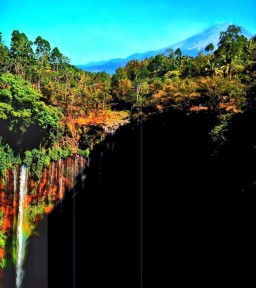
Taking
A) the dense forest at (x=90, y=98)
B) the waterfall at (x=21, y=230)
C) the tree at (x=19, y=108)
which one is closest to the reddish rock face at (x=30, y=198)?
the waterfall at (x=21, y=230)

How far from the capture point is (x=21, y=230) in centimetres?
1370

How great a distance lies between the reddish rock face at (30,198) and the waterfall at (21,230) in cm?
11

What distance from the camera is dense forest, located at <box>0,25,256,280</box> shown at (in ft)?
41.7

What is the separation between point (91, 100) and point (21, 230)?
6.67 metres

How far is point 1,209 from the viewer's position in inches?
531

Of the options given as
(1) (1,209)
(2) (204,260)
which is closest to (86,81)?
(1) (1,209)

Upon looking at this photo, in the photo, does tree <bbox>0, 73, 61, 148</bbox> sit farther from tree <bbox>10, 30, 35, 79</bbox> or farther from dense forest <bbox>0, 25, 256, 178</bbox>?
tree <bbox>10, 30, 35, 79</bbox>

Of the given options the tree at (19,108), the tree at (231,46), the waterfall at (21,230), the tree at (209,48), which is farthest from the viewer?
→ the tree at (209,48)

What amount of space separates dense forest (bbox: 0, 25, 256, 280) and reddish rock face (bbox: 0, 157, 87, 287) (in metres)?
0.24

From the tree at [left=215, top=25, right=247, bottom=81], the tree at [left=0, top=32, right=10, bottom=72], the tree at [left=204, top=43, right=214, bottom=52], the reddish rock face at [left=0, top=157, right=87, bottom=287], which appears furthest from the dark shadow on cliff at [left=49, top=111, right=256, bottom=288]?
the tree at [left=204, top=43, right=214, bottom=52]

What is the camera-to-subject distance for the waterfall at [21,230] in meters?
13.4

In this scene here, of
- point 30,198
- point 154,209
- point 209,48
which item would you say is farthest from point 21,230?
point 209,48

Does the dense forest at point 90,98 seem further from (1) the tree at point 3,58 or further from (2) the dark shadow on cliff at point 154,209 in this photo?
(2) the dark shadow on cliff at point 154,209

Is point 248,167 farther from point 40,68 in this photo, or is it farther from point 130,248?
point 40,68
